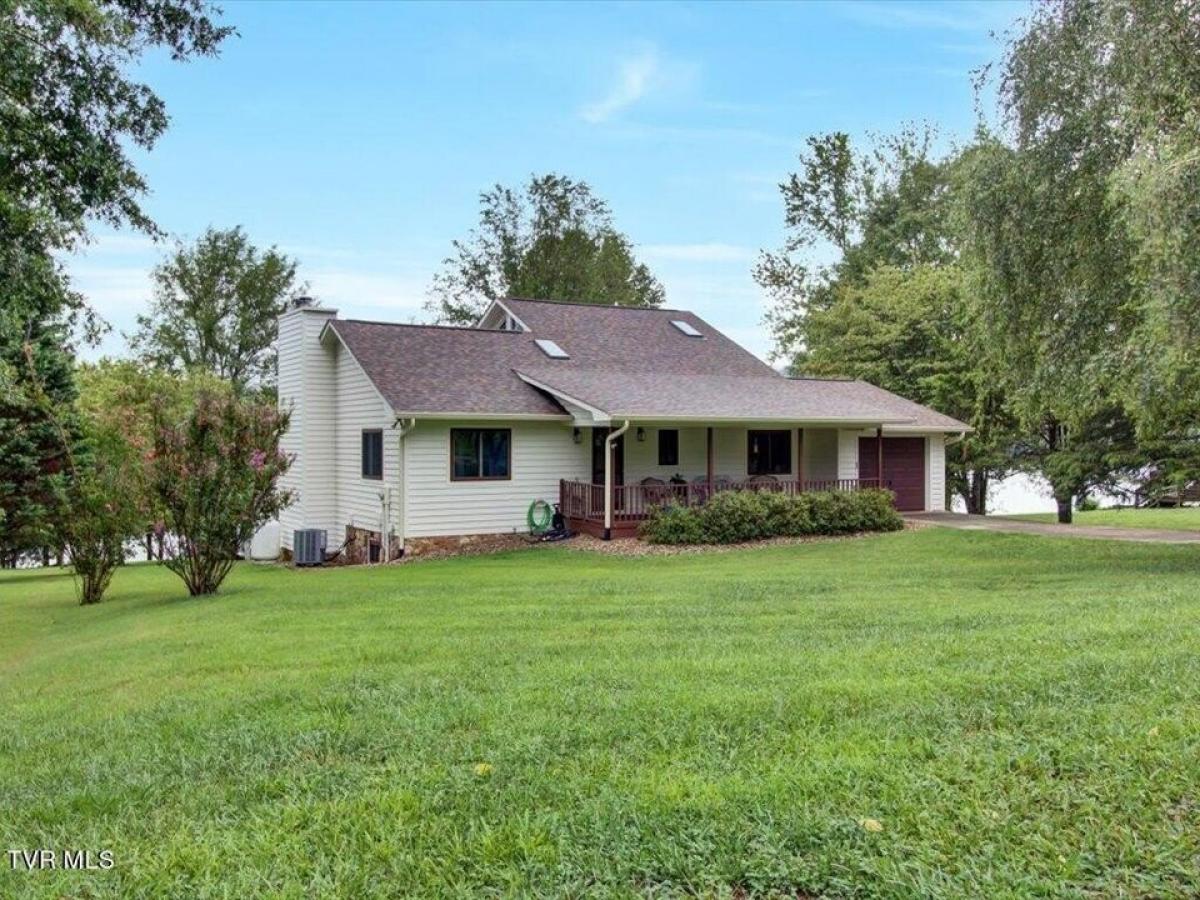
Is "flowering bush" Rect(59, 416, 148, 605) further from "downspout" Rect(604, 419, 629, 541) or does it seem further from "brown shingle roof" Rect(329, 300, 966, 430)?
"downspout" Rect(604, 419, 629, 541)

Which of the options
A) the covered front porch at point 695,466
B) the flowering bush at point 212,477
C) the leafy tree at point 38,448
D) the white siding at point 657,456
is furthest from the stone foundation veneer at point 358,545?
the leafy tree at point 38,448

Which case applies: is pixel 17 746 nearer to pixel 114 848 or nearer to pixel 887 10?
pixel 114 848

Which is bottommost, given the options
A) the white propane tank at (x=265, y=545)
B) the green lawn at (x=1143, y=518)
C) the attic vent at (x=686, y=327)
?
the white propane tank at (x=265, y=545)

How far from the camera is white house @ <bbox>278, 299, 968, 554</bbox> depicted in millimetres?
16656

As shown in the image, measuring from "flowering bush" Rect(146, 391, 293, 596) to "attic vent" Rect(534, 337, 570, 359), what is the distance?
8359 mm

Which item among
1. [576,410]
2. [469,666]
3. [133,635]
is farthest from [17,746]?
[576,410]

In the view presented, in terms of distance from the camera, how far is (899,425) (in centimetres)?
1997

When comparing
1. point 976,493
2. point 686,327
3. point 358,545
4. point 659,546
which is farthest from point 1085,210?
point 976,493

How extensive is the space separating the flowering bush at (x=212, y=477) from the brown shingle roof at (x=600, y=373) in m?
3.24

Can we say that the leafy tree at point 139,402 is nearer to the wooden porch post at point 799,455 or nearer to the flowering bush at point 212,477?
the flowering bush at point 212,477

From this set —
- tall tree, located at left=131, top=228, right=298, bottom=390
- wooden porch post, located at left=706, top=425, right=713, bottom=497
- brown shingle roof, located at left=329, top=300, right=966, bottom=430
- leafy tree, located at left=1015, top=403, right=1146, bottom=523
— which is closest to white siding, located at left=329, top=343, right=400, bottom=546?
brown shingle roof, located at left=329, top=300, right=966, bottom=430

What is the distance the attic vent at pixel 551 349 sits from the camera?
67.4 ft

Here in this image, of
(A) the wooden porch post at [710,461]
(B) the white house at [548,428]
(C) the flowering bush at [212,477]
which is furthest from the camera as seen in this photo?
(A) the wooden porch post at [710,461]

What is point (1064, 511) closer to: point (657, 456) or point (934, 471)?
point (934, 471)
